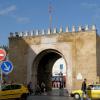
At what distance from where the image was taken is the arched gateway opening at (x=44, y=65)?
45.2 meters

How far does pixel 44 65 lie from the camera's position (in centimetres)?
4844

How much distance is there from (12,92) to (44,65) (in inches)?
833

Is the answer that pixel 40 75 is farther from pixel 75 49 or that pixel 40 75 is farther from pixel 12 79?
pixel 75 49

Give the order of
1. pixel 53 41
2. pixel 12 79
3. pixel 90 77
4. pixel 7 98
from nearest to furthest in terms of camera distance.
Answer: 1. pixel 7 98
2. pixel 90 77
3. pixel 53 41
4. pixel 12 79

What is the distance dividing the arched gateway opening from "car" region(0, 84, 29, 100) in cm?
1587

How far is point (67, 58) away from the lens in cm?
4262

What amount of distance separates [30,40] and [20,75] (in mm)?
4395

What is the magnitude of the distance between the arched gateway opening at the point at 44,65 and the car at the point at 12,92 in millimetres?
15866

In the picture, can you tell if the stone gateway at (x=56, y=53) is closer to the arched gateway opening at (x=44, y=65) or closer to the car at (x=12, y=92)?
the arched gateway opening at (x=44, y=65)

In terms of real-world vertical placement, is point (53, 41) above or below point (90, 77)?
above

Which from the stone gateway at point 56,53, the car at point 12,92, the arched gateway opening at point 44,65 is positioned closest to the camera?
the car at point 12,92

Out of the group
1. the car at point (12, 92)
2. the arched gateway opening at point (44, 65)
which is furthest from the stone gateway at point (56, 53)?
the car at point (12, 92)

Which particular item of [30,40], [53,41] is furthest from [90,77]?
[30,40]

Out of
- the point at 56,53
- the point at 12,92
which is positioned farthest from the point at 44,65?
the point at 12,92
